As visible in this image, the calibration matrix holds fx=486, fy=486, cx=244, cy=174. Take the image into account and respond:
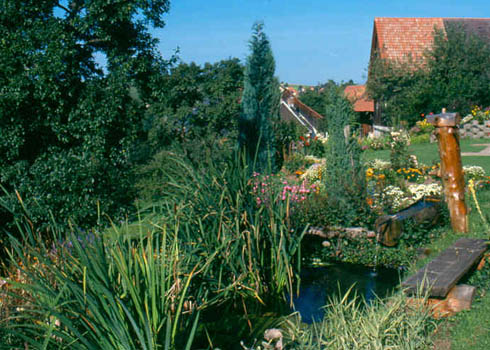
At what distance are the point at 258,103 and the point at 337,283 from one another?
733 cm

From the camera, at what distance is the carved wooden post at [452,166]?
709cm

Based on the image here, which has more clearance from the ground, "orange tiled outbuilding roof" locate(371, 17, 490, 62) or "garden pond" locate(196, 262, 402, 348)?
"orange tiled outbuilding roof" locate(371, 17, 490, 62)

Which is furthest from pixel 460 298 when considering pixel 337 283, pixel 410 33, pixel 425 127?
pixel 410 33

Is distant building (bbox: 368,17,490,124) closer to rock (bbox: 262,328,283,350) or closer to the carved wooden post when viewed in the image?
the carved wooden post

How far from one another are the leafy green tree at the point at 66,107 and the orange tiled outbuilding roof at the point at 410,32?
24.3 m

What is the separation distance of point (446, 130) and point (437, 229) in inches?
62.2

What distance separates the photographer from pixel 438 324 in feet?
14.0

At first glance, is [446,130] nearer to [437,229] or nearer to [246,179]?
[437,229]

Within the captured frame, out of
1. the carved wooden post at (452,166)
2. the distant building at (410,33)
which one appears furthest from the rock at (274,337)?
the distant building at (410,33)

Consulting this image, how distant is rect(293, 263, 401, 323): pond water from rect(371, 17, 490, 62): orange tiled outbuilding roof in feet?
75.6

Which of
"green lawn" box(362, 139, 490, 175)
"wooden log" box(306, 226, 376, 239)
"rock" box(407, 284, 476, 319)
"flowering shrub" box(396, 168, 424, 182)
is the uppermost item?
"green lawn" box(362, 139, 490, 175)

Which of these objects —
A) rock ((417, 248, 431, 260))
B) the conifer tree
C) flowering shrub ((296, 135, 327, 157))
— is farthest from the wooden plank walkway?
flowering shrub ((296, 135, 327, 157))

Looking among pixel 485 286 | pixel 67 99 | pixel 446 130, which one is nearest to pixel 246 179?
pixel 67 99

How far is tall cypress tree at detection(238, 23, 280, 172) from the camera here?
1248cm
